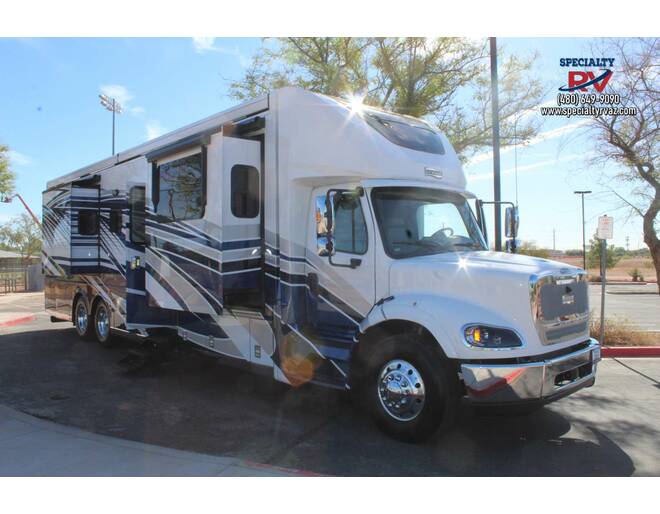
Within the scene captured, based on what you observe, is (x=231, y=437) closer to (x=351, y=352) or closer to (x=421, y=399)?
(x=351, y=352)

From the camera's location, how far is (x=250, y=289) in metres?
6.21

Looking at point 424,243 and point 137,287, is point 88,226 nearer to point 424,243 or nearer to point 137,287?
point 137,287

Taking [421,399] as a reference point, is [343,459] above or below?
below

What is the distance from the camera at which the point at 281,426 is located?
543 cm

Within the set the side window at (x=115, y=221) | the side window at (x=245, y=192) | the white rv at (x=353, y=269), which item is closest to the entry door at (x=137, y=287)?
the white rv at (x=353, y=269)

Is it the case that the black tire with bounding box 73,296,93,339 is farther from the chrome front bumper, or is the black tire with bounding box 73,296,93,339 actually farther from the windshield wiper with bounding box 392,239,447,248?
the chrome front bumper

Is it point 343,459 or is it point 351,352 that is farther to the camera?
point 351,352

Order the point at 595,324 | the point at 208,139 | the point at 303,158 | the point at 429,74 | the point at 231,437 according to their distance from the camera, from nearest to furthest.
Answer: the point at 231,437, the point at 303,158, the point at 208,139, the point at 595,324, the point at 429,74

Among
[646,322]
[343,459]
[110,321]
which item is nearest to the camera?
[343,459]

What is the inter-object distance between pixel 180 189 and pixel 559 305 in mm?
4834

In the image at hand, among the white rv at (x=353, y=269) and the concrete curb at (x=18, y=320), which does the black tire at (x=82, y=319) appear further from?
the concrete curb at (x=18, y=320)

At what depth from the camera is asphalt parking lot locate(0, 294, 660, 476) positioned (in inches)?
176

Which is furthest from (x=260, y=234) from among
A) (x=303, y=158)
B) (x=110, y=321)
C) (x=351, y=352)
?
(x=110, y=321)

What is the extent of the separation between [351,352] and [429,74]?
9509 millimetres
